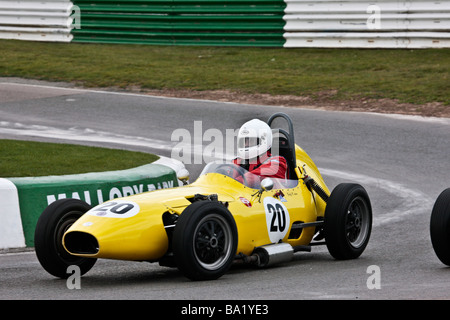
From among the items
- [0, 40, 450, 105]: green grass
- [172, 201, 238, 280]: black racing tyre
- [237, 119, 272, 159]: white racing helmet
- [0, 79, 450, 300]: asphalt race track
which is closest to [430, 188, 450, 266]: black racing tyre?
[0, 79, 450, 300]: asphalt race track

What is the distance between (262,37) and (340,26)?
7.06 ft

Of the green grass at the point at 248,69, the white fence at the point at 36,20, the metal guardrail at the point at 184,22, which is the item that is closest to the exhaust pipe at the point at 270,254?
the green grass at the point at 248,69

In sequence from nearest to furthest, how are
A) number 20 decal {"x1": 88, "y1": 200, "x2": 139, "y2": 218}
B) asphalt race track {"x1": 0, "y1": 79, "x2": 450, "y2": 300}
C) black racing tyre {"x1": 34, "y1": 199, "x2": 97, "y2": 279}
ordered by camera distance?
asphalt race track {"x1": 0, "y1": 79, "x2": 450, "y2": 300} → number 20 decal {"x1": 88, "y1": 200, "x2": 139, "y2": 218} → black racing tyre {"x1": 34, "y1": 199, "x2": 97, "y2": 279}

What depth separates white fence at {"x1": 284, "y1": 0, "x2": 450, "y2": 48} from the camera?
1838 cm

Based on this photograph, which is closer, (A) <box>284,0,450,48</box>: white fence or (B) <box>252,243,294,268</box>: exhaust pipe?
(B) <box>252,243,294,268</box>: exhaust pipe

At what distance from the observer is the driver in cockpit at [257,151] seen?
809 cm

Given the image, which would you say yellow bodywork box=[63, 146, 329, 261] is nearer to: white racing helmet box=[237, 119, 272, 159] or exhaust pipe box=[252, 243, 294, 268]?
exhaust pipe box=[252, 243, 294, 268]

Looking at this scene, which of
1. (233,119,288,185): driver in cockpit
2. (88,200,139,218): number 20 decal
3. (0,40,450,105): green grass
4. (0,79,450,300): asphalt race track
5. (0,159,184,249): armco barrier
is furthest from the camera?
(0,40,450,105): green grass

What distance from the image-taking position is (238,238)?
7262 millimetres

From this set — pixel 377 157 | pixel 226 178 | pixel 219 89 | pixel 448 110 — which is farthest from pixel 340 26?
pixel 226 178

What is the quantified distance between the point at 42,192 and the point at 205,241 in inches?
107

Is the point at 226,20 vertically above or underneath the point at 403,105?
above

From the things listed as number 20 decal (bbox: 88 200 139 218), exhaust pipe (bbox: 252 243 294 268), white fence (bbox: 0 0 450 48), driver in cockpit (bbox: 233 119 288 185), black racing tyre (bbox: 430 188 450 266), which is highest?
white fence (bbox: 0 0 450 48)
